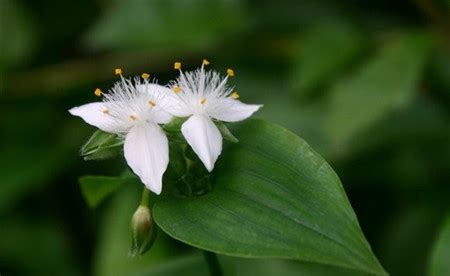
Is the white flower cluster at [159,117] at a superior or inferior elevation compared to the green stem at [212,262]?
superior

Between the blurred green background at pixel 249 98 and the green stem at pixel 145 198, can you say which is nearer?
the green stem at pixel 145 198

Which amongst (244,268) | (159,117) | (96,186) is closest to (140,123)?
(159,117)

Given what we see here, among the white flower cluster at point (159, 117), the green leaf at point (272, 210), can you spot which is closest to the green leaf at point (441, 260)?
the green leaf at point (272, 210)

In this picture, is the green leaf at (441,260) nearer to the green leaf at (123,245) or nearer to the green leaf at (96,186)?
the green leaf at (96,186)

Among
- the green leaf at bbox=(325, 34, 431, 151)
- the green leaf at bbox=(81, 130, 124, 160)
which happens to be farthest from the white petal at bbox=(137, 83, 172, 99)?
the green leaf at bbox=(325, 34, 431, 151)

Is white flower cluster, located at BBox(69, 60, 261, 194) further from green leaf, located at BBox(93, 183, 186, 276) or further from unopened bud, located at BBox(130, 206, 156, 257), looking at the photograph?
green leaf, located at BBox(93, 183, 186, 276)

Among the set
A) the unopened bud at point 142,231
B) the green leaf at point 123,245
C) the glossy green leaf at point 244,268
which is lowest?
the green leaf at point 123,245

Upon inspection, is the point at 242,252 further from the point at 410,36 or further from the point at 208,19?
the point at 208,19
